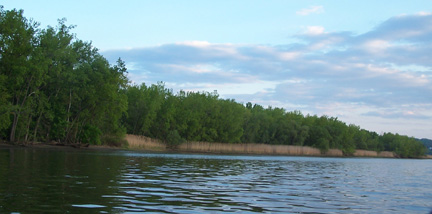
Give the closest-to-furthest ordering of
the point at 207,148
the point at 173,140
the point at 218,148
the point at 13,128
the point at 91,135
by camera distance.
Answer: the point at 13,128, the point at 91,135, the point at 173,140, the point at 207,148, the point at 218,148

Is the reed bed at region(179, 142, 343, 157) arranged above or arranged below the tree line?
below

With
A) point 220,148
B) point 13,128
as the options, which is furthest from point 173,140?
point 13,128

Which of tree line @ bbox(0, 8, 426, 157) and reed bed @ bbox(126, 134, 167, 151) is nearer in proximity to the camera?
tree line @ bbox(0, 8, 426, 157)

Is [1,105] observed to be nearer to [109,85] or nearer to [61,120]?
[61,120]

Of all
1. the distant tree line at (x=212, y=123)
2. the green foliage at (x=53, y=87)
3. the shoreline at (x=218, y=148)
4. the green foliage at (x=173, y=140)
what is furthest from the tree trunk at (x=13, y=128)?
the green foliage at (x=173, y=140)

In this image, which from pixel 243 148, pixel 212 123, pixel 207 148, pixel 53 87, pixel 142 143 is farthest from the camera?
pixel 212 123

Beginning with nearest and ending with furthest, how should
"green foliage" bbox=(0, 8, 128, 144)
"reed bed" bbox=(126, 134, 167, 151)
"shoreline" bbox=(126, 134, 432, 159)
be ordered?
"green foliage" bbox=(0, 8, 128, 144) → "reed bed" bbox=(126, 134, 167, 151) → "shoreline" bbox=(126, 134, 432, 159)

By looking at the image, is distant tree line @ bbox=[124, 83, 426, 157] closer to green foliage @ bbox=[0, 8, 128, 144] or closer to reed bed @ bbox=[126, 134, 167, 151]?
reed bed @ bbox=[126, 134, 167, 151]

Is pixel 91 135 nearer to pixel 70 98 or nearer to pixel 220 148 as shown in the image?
pixel 70 98

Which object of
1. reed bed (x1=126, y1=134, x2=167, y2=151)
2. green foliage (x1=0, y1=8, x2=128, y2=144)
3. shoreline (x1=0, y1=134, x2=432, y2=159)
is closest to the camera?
green foliage (x1=0, y1=8, x2=128, y2=144)

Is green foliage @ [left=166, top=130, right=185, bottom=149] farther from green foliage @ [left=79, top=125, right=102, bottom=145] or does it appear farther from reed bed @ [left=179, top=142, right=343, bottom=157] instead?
green foliage @ [left=79, top=125, right=102, bottom=145]

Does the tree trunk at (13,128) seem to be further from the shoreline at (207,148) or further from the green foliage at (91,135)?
the green foliage at (91,135)

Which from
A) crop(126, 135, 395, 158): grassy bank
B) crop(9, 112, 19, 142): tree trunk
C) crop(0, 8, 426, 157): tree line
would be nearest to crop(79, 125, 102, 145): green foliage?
crop(0, 8, 426, 157): tree line

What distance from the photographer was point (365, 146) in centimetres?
15188
